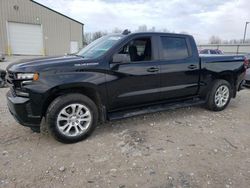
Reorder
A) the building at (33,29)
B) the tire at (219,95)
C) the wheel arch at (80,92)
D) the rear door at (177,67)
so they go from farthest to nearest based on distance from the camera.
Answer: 1. the building at (33,29)
2. the tire at (219,95)
3. the rear door at (177,67)
4. the wheel arch at (80,92)

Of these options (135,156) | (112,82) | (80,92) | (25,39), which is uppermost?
(25,39)

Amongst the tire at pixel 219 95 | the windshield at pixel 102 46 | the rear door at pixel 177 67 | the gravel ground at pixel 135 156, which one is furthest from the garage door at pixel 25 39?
the tire at pixel 219 95

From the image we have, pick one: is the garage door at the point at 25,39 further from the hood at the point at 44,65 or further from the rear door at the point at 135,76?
the rear door at the point at 135,76

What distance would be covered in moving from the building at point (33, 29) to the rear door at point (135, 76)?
24153 mm

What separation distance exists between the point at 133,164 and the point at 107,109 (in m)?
1.21

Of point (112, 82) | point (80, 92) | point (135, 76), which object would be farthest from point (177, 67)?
point (80, 92)

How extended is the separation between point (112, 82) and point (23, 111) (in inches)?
58.8

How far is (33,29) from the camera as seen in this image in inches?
999

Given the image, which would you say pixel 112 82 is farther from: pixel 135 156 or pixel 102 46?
pixel 135 156

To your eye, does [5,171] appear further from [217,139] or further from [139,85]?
[217,139]

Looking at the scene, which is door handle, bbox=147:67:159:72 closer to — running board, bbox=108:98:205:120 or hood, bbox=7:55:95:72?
running board, bbox=108:98:205:120

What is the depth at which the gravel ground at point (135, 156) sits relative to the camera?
104 inches

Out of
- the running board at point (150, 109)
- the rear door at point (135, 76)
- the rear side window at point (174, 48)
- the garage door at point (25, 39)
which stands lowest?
the running board at point (150, 109)

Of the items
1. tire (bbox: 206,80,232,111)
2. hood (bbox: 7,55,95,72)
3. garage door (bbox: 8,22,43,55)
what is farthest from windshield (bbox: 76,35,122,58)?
garage door (bbox: 8,22,43,55)
